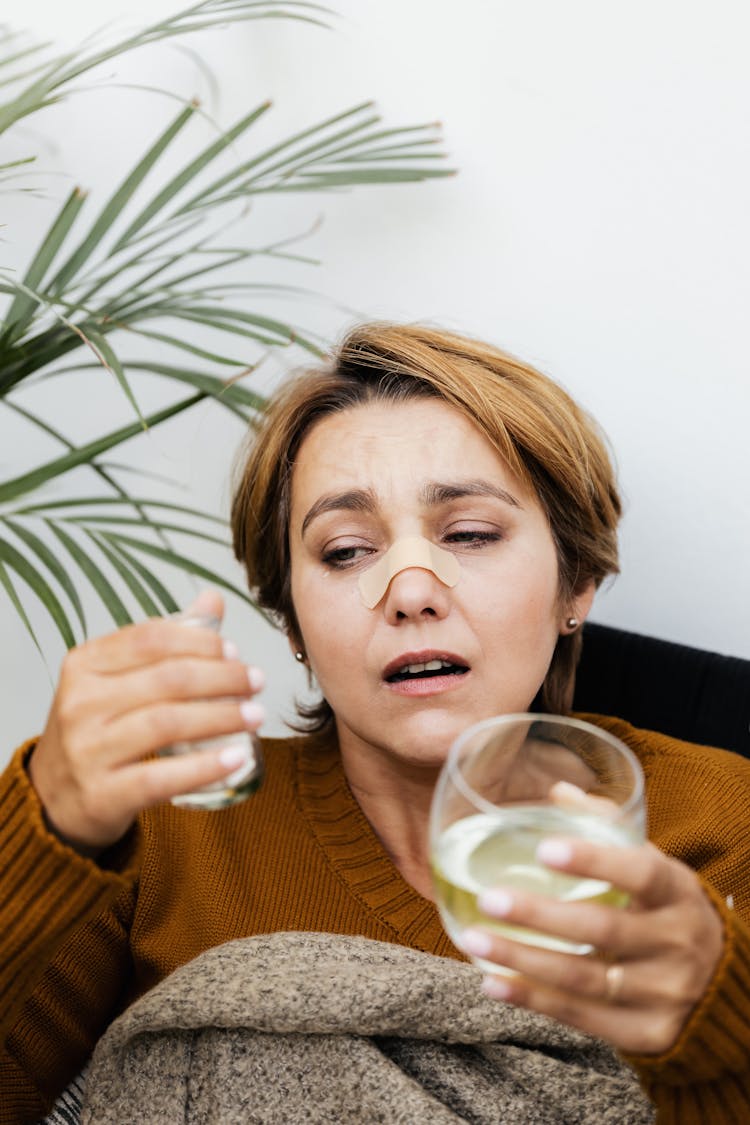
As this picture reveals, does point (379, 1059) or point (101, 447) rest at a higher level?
point (101, 447)

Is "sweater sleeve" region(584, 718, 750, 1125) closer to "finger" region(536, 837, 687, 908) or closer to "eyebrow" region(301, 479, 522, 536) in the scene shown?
"finger" region(536, 837, 687, 908)

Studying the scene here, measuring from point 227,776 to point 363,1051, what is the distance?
0.39 meters

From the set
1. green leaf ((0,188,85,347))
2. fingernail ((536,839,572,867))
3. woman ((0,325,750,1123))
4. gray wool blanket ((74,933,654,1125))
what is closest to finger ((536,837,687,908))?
fingernail ((536,839,572,867))

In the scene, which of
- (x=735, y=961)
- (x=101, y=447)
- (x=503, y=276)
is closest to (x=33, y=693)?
(x=101, y=447)

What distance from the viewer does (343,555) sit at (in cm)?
125

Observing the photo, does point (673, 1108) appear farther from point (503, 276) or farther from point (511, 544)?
point (503, 276)

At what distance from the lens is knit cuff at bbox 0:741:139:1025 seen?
858 millimetres

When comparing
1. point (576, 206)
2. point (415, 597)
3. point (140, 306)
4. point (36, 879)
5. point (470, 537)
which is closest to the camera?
point (36, 879)

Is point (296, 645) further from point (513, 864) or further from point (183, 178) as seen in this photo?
point (513, 864)

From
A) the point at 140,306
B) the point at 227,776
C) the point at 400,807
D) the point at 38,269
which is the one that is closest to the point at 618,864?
the point at 227,776

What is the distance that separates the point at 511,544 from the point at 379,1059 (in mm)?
529

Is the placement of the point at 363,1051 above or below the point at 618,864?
below

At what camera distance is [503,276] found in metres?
1.76

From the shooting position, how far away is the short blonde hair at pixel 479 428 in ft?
4.25
